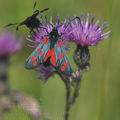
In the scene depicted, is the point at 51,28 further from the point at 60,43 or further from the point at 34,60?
the point at 34,60

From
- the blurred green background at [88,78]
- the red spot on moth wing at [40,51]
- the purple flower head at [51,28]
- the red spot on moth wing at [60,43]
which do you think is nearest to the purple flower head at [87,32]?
the purple flower head at [51,28]

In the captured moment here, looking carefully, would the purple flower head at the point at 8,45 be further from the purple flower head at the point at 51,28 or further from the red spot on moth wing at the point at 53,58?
the red spot on moth wing at the point at 53,58

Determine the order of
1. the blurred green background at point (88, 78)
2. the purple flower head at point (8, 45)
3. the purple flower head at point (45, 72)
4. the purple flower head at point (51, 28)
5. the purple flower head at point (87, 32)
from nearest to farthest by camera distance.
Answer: the purple flower head at point (51, 28)
the purple flower head at point (87, 32)
the purple flower head at point (45, 72)
the blurred green background at point (88, 78)
the purple flower head at point (8, 45)

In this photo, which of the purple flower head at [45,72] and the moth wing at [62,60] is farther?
the purple flower head at [45,72]

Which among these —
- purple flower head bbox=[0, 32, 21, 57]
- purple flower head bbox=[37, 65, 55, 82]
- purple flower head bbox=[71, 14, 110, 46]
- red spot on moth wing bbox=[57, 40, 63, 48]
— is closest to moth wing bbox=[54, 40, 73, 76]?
red spot on moth wing bbox=[57, 40, 63, 48]

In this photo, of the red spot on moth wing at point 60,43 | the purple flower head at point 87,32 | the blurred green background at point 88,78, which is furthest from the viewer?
the blurred green background at point 88,78

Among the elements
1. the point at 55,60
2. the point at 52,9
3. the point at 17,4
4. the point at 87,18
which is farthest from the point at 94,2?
the point at 55,60

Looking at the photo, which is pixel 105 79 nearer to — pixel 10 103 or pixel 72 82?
pixel 10 103
